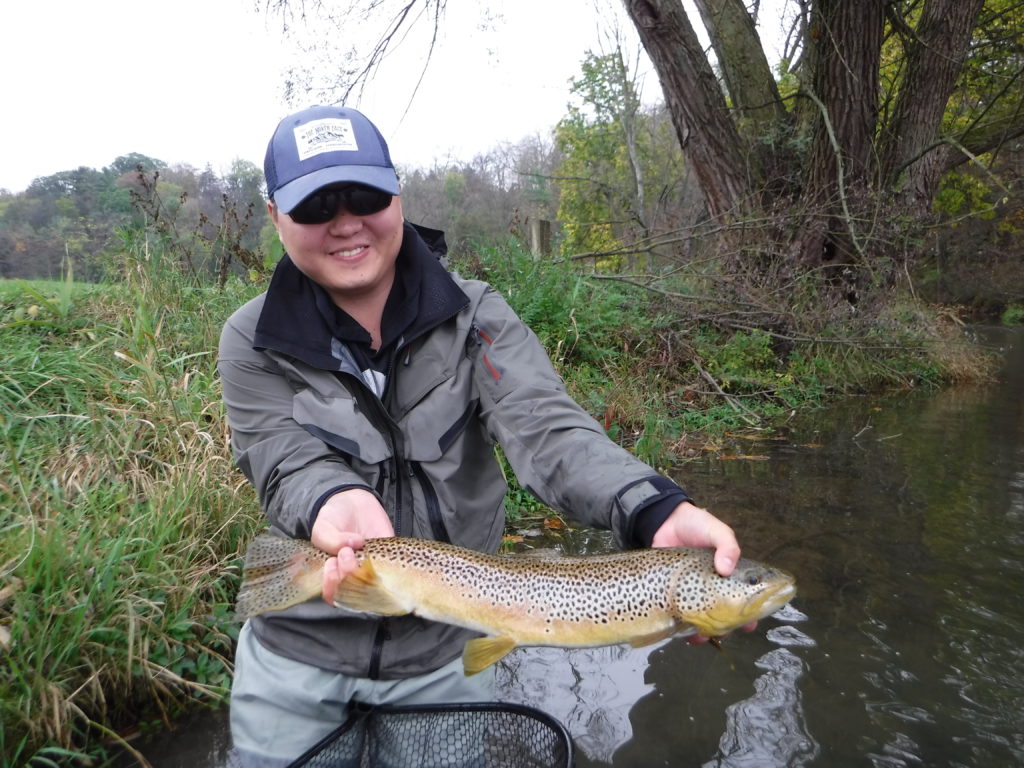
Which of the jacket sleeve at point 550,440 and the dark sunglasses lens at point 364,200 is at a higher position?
the dark sunglasses lens at point 364,200

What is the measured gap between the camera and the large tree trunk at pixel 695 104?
9586 millimetres

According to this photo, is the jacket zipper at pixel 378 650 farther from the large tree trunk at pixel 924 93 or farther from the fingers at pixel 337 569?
the large tree trunk at pixel 924 93

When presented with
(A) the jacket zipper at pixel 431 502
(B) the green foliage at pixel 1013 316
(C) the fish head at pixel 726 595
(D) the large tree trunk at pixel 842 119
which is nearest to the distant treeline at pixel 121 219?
(A) the jacket zipper at pixel 431 502

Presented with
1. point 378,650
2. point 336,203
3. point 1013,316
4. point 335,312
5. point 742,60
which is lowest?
point 378,650

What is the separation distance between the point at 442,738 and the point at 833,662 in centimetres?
229

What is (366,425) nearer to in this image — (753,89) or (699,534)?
(699,534)

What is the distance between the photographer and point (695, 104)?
32.9ft

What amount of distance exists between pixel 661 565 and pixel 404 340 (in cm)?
112

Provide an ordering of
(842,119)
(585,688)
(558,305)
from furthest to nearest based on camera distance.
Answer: (842,119)
(558,305)
(585,688)

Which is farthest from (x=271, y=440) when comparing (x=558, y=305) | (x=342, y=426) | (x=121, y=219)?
(x=558, y=305)

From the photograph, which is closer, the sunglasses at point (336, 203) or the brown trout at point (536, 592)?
the brown trout at point (536, 592)

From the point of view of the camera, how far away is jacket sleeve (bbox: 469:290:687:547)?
80.5 inches

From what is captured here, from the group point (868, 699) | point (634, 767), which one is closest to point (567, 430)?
point (634, 767)

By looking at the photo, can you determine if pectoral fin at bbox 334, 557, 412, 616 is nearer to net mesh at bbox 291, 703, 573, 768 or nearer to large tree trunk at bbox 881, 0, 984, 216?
net mesh at bbox 291, 703, 573, 768
